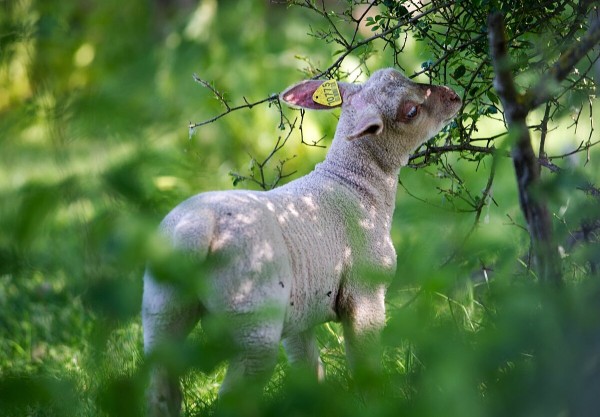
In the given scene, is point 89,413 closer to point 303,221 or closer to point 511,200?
point 303,221

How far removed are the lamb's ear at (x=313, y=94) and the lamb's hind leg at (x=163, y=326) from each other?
113 cm

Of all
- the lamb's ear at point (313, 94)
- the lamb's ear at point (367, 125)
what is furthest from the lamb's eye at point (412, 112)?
the lamb's ear at point (313, 94)

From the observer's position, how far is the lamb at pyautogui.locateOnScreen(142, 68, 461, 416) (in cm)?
233

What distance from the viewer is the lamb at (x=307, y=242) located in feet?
7.64

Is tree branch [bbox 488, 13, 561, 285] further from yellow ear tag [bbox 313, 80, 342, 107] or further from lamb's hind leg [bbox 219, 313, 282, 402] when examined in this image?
yellow ear tag [bbox 313, 80, 342, 107]

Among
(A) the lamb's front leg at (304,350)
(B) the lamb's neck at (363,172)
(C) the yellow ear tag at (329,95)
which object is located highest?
(C) the yellow ear tag at (329,95)

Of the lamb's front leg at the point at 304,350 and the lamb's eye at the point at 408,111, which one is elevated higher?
the lamb's eye at the point at 408,111

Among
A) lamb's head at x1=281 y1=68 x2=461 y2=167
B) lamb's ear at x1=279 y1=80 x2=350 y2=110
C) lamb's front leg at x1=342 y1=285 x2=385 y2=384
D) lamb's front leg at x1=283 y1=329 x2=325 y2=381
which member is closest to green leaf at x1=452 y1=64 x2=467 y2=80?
lamb's head at x1=281 y1=68 x2=461 y2=167

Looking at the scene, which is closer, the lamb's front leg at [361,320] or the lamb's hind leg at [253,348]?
the lamb's hind leg at [253,348]

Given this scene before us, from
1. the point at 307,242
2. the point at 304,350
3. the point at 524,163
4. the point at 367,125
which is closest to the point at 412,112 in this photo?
the point at 367,125

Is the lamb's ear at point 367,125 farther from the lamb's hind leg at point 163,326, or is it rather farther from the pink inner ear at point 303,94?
the lamb's hind leg at point 163,326

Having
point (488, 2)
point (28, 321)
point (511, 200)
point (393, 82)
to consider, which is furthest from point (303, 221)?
point (511, 200)

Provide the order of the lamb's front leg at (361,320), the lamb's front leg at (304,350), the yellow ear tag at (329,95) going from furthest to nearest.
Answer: the yellow ear tag at (329,95) → the lamb's front leg at (304,350) → the lamb's front leg at (361,320)

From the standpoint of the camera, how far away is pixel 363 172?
10.3 feet
